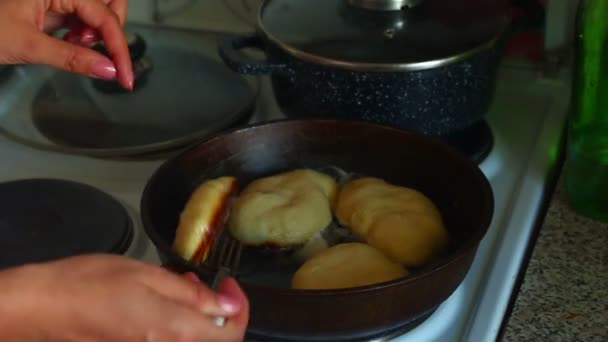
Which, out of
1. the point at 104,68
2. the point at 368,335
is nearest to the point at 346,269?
the point at 368,335

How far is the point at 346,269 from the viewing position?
0.65m

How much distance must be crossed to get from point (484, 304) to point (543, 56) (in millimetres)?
400

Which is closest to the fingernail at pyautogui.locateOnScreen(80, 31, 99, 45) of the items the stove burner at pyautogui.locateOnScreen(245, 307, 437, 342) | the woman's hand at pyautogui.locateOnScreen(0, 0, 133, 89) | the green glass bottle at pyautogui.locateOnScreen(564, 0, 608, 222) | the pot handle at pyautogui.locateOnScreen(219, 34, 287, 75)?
the woman's hand at pyautogui.locateOnScreen(0, 0, 133, 89)

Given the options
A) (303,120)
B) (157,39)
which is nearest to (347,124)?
(303,120)

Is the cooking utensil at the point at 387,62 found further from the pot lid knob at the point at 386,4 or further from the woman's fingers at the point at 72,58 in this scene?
the woman's fingers at the point at 72,58

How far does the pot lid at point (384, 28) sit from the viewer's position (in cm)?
76

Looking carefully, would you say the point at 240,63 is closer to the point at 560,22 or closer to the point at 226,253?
the point at 226,253

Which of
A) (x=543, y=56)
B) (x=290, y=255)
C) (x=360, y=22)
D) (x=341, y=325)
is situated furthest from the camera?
(x=543, y=56)

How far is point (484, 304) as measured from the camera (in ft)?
2.16

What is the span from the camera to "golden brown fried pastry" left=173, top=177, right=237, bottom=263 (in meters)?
0.66

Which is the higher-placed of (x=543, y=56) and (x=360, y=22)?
(x=360, y=22)

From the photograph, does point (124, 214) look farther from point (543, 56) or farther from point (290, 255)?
point (543, 56)

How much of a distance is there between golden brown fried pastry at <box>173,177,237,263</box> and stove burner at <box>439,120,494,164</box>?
22cm

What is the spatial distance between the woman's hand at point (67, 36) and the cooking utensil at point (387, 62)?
10cm
